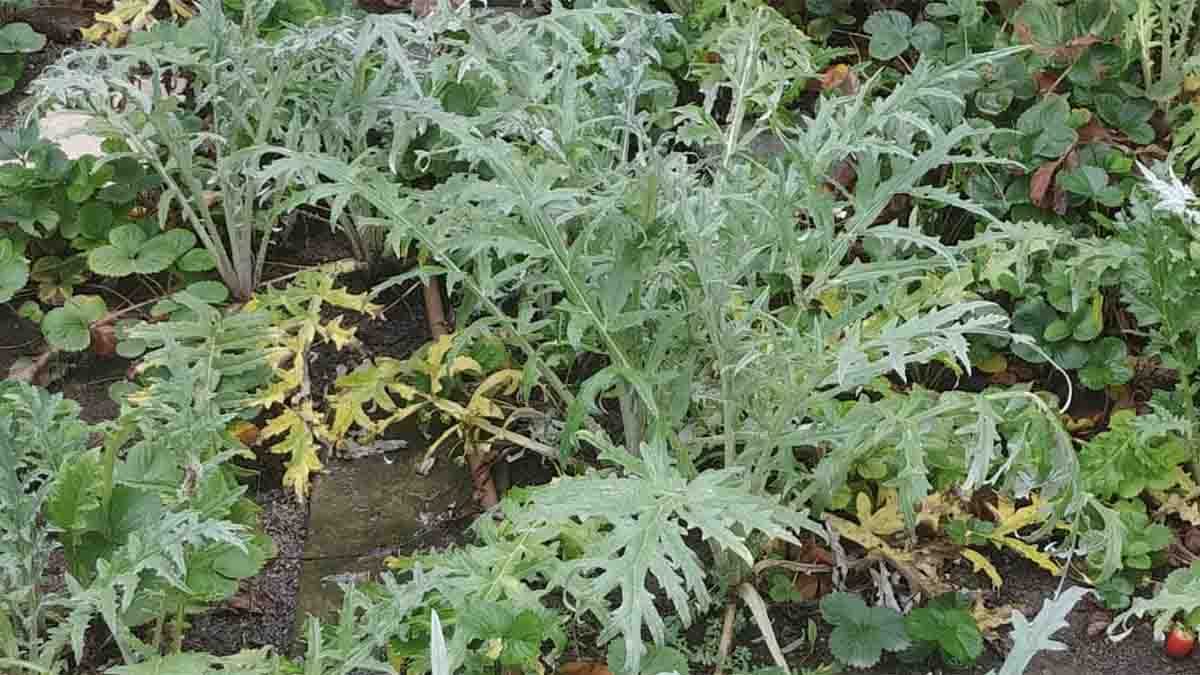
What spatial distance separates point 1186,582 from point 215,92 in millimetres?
2055

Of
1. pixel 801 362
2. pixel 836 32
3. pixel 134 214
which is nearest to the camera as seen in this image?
pixel 801 362

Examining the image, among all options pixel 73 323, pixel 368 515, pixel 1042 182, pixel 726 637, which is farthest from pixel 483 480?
pixel 1042 182

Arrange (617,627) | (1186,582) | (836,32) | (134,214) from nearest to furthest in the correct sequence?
(617,627) < (1186,582) < (134,214) < (836,32)

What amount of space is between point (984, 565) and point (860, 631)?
0.32 m

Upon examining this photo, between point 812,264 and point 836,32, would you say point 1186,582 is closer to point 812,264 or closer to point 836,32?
point 812,264

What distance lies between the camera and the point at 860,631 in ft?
8.49

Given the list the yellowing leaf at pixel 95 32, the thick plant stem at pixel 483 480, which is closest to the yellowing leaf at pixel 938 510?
the thick plant stem at pixel 483 480

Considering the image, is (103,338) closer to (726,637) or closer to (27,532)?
(27,532)

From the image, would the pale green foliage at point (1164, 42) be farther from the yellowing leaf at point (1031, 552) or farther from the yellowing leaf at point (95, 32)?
the yellowing leaf at point (95, 32)

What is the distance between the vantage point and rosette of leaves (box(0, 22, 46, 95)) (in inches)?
154

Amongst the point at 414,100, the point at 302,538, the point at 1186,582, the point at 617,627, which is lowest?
the point at 302,538

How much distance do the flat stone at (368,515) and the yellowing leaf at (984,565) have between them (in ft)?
3.03

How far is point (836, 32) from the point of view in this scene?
4.12 m

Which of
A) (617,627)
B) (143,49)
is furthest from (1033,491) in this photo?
(143,49)
